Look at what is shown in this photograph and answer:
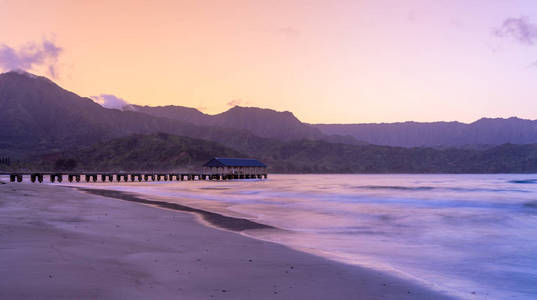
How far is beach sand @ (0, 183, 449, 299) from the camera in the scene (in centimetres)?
693

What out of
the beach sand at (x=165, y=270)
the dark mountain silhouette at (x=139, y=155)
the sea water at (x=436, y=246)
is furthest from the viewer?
the dark mountain silhouette at (x=139, y=155)

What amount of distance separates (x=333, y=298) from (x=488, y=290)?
12.6ft

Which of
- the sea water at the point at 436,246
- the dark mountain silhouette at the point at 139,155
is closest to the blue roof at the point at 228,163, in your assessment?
the dark mountain silhouette at the point at 139,155

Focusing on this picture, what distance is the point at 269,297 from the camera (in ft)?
23.2

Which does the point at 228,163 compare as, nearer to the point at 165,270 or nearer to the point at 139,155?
the point at 139,155

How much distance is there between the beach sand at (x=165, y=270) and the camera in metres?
6.93

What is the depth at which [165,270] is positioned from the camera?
8641mm

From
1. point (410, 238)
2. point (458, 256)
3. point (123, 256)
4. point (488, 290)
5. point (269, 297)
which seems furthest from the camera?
point (410, 238)

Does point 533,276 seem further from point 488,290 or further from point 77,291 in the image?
point 77,291

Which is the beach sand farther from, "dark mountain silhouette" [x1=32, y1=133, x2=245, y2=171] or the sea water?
"dark mountain silhouette" [x1=32, y1=133, x2=245, y2=171]

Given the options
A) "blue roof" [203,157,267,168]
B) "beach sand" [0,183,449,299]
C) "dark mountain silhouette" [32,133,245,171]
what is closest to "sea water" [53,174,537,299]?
"beach sand" [0,183,449,299]

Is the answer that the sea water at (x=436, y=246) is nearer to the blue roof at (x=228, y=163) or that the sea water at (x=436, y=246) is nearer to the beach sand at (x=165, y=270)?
the beach sand at (x=165, y=270)

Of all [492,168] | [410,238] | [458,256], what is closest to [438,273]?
[458,256]

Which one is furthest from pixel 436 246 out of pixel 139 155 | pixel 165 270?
pixel 139 155
